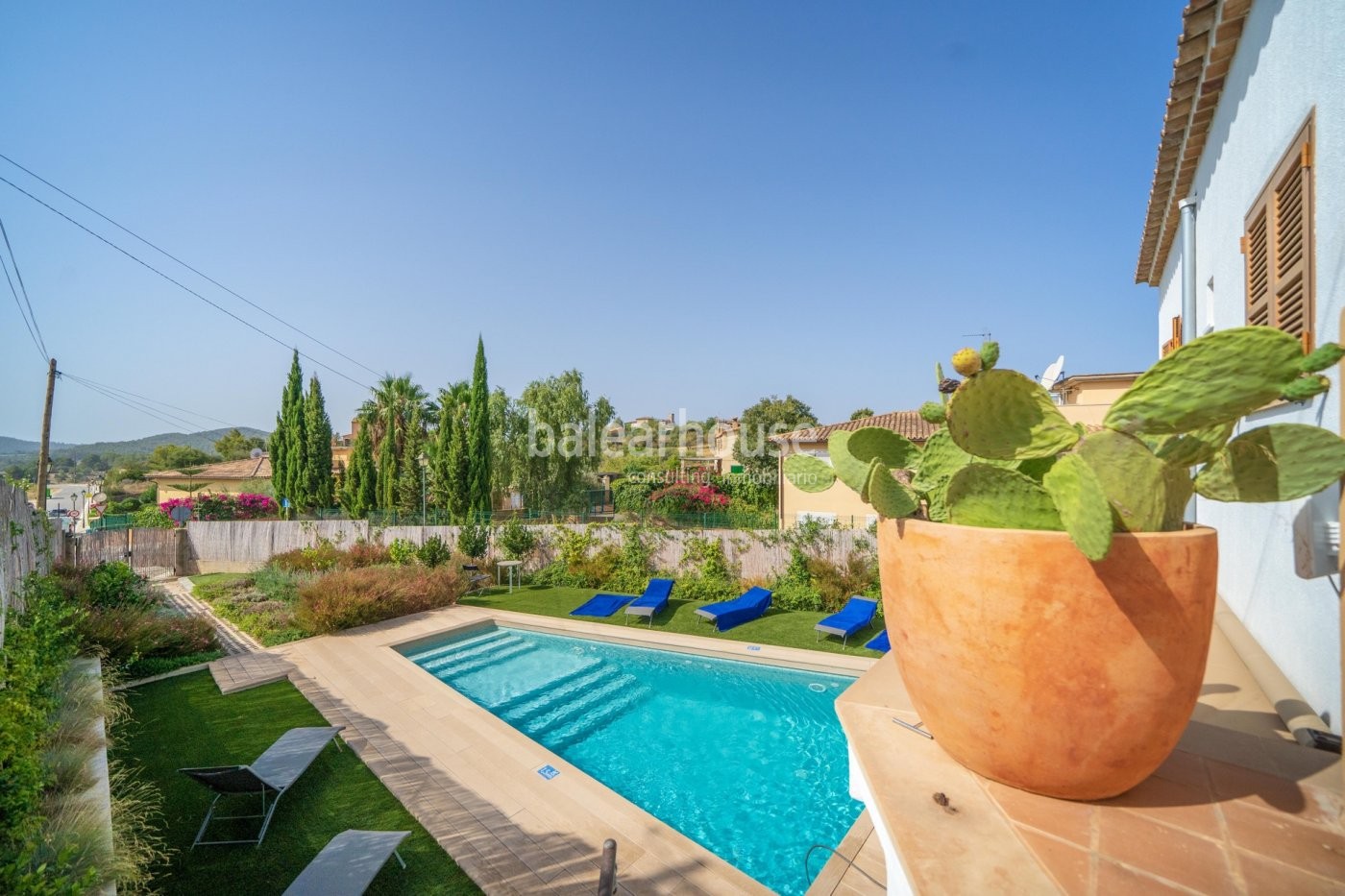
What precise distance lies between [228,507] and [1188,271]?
31281 millimetres

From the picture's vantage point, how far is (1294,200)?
281 cm

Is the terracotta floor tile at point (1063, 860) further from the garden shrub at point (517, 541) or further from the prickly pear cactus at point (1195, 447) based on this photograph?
the garden shrub at point (517, 541)

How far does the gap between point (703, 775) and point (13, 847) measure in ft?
17.0

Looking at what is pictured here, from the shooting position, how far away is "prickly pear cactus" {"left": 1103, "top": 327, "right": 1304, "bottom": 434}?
4.00 feet

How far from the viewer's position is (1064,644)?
4.75 ft

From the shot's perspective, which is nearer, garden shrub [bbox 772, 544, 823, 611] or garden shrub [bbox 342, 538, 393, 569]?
garden shrub [bbox 772, 544, 823, 611]

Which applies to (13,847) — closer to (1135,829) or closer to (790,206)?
(1135,829)

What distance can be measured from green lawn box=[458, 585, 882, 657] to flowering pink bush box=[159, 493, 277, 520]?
56.5 feet

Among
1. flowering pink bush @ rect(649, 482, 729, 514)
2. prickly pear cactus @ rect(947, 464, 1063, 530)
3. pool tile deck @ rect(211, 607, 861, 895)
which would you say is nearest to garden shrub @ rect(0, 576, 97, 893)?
pool tile deck @ rect(211, 607, 861, 895)

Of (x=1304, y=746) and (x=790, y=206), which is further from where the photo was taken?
(x=790, y=206)

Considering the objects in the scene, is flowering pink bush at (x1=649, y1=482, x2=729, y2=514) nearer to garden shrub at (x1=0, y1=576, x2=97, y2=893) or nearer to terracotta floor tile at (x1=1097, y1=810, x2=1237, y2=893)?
garden shrub at (x1=0, y1=576, x2=97, y2=893)

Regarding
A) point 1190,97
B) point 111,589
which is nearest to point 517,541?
point 111,589

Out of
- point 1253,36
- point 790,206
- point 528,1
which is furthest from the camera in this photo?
point 790,206

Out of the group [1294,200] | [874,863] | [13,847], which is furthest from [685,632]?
[1294,200]
